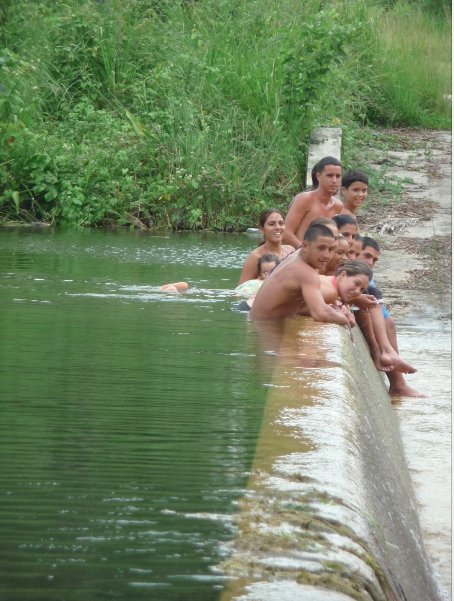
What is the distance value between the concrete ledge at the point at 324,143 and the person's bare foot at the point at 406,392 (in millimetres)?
6132

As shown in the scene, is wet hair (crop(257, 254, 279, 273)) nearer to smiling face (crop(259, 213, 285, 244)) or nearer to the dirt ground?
smiling face (crop(259, 213, 285, 244))

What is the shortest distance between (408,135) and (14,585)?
14646 millimetres

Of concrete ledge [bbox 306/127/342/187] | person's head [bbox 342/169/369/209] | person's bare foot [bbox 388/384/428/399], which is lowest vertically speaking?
person's bare foot [bbox 388/384/428/399]

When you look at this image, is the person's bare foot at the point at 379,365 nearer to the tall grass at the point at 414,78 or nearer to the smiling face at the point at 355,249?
the smiling face at the point at 355,249

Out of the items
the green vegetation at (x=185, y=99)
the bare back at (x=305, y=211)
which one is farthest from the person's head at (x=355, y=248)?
the green vegetation at (x=185, y=99)

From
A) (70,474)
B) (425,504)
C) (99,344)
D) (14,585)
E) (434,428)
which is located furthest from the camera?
(434,428)

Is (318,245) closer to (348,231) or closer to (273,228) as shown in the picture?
(348,231)

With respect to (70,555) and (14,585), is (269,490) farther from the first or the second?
(14,585)

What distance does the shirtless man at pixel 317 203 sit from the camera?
773cm

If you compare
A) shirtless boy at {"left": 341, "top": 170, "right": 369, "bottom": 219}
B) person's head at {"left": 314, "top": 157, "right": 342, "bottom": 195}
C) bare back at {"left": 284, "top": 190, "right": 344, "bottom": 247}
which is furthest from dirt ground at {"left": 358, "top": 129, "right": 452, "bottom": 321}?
person's head at {"left": 314, "top": 157, "right": 342, "bottom": 195}

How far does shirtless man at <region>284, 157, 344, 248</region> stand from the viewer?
773 cm

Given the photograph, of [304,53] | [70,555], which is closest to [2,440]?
[70,555]

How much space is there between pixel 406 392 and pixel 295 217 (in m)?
1.90

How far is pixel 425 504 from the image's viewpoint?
458 centimetres
